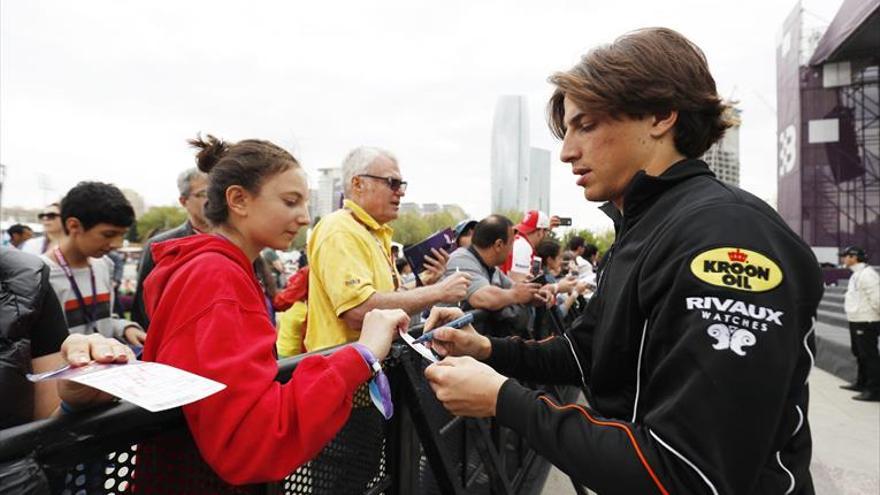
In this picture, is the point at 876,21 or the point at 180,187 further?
the point at 876,21

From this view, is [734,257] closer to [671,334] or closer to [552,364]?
[671,334]

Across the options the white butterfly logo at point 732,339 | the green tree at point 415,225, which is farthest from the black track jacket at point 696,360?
the green tree at point 415,225

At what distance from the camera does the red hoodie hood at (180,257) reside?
1.46m

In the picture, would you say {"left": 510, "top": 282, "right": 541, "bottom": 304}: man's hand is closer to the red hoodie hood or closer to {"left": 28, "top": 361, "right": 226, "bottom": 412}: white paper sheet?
the red hoodie hood

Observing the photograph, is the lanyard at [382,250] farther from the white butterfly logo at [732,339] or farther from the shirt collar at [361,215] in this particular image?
the white butterfly logo at [732,339]

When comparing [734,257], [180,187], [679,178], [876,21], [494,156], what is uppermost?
[494,156]

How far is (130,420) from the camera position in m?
1.10

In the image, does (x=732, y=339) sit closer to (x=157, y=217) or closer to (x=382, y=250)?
(x=382, y=250)

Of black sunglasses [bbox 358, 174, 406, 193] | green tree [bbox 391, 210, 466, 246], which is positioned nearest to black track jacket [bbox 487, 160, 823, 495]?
black sunglasses [bbox 358, 174, 406, 193]

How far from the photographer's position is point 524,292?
3.66 metres

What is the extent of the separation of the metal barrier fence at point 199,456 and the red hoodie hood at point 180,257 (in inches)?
13.0

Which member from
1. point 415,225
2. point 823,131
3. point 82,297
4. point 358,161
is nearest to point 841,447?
point 358,161

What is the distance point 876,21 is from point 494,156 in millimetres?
84771

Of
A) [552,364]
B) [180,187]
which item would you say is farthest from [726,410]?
[180,187]
